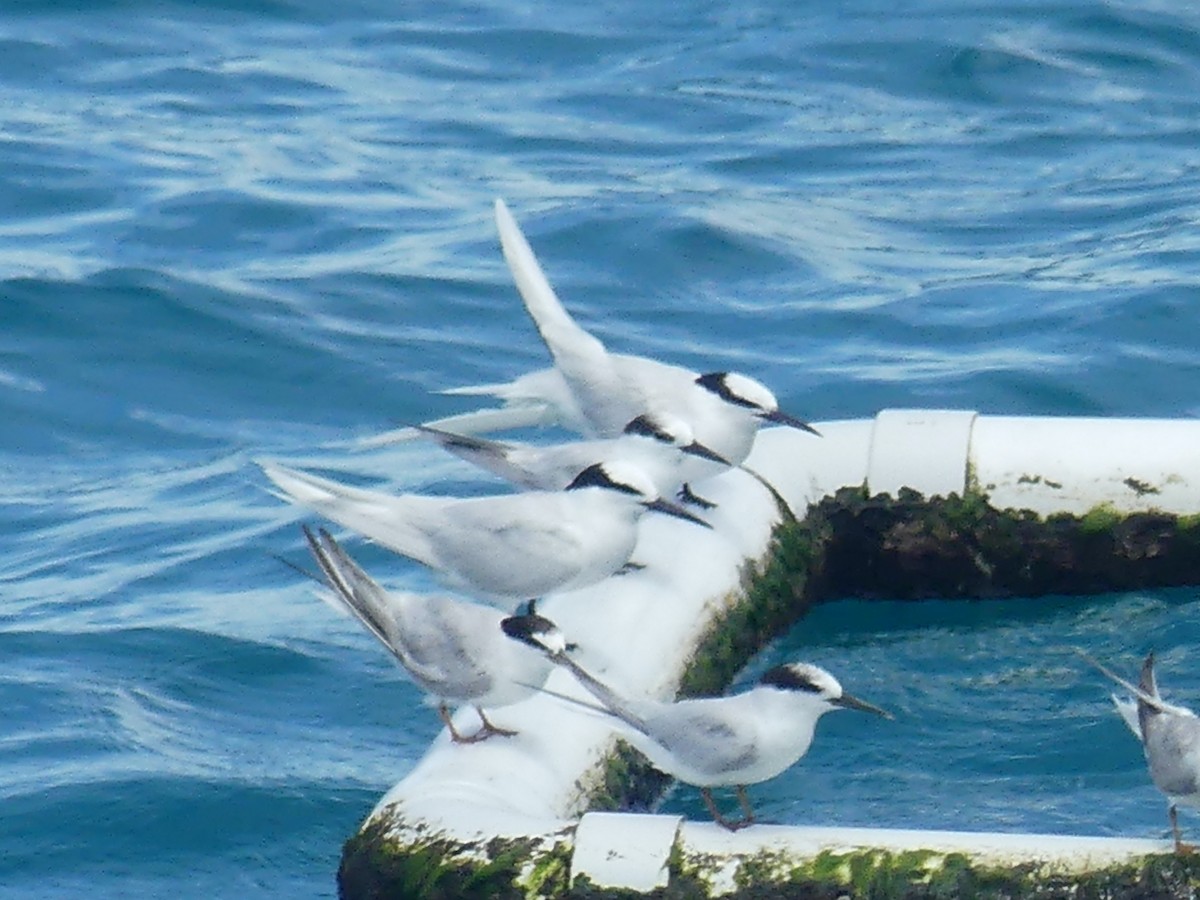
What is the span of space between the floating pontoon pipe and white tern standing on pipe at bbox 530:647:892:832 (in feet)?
0.82

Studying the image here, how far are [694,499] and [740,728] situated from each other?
214 centimetres

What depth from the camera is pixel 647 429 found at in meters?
7.55

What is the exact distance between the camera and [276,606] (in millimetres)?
9320

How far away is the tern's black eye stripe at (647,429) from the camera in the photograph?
7461 millimetres

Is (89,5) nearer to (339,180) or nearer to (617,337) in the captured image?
(339,180)

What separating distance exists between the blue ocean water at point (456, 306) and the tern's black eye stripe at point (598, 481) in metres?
0.86

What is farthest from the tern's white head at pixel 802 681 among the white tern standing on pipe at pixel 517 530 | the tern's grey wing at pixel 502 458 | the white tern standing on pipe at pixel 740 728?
the tern's grey wing at pixel 502 458

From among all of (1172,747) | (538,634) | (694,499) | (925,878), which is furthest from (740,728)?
(694,499)

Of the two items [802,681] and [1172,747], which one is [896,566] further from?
[1172,747]

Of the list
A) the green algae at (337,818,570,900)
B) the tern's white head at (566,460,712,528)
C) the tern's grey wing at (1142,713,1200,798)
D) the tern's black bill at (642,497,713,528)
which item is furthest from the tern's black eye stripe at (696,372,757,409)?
the green algae at (337,818,570,900)

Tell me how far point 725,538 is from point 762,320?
206 inches

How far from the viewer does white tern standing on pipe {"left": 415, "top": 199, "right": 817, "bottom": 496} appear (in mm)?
7969

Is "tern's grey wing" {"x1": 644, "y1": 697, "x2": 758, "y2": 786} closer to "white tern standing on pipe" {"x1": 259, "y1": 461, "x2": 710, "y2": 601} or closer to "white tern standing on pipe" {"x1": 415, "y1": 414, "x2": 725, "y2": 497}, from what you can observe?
"white tern standing on pipe" {"x1": 259, "y1": 461, "x2": 710, "y2": 601}

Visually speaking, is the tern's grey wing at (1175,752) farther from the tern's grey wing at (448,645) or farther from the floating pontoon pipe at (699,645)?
the tern's grey wing at (448,645)
